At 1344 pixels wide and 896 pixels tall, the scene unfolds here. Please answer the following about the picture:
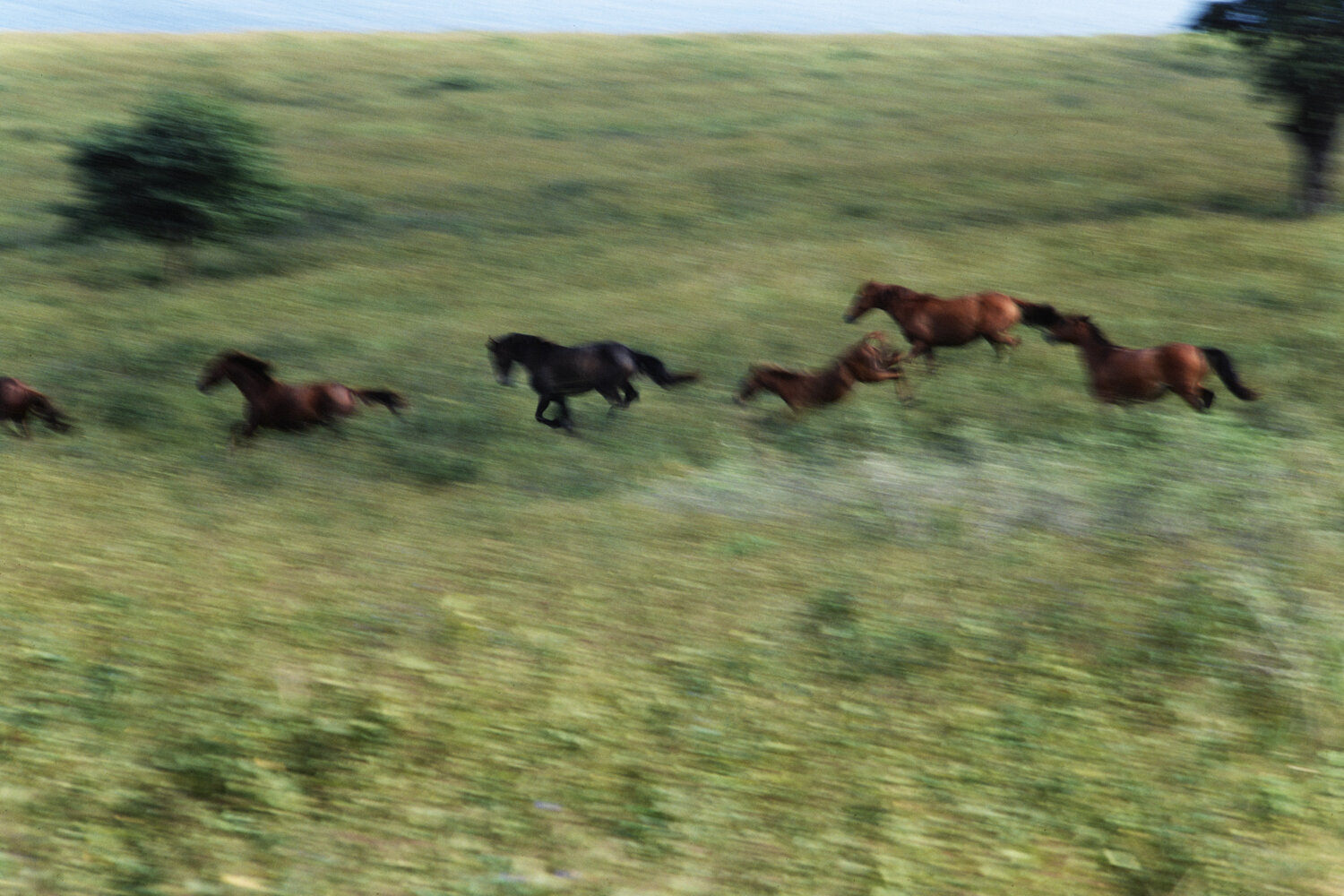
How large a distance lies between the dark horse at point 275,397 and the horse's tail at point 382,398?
0.4 inches

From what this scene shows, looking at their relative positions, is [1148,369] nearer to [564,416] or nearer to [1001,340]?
[1001,340]

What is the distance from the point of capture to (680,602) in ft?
25.3

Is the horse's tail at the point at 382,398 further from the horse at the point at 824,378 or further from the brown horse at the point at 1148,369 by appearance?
the brown horse at the point at 1148,369

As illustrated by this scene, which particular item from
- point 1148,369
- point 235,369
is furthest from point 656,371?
point 1148,369

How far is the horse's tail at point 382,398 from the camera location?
12.5 metres

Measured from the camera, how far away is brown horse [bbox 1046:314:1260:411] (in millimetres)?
12414

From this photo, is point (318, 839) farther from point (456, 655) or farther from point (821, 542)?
point (821, 542)

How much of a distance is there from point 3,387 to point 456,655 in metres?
7.98

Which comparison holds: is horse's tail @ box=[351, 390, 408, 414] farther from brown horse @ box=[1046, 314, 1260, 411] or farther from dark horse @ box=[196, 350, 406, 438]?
brown horse @ box=[1046, 314, 1260, 411]

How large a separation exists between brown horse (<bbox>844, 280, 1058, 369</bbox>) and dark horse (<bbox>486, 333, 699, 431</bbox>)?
3.55 metres

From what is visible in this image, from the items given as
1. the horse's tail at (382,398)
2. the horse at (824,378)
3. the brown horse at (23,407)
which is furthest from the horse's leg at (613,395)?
the brown horse at (23,407)

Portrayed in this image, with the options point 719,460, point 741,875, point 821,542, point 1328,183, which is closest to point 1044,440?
point 719,460

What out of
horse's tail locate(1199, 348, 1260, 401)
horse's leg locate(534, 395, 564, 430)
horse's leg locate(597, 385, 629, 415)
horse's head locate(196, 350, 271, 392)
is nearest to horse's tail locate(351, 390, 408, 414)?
horse's head locate(196, 350, 271, 392)

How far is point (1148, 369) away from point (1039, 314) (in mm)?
1421
